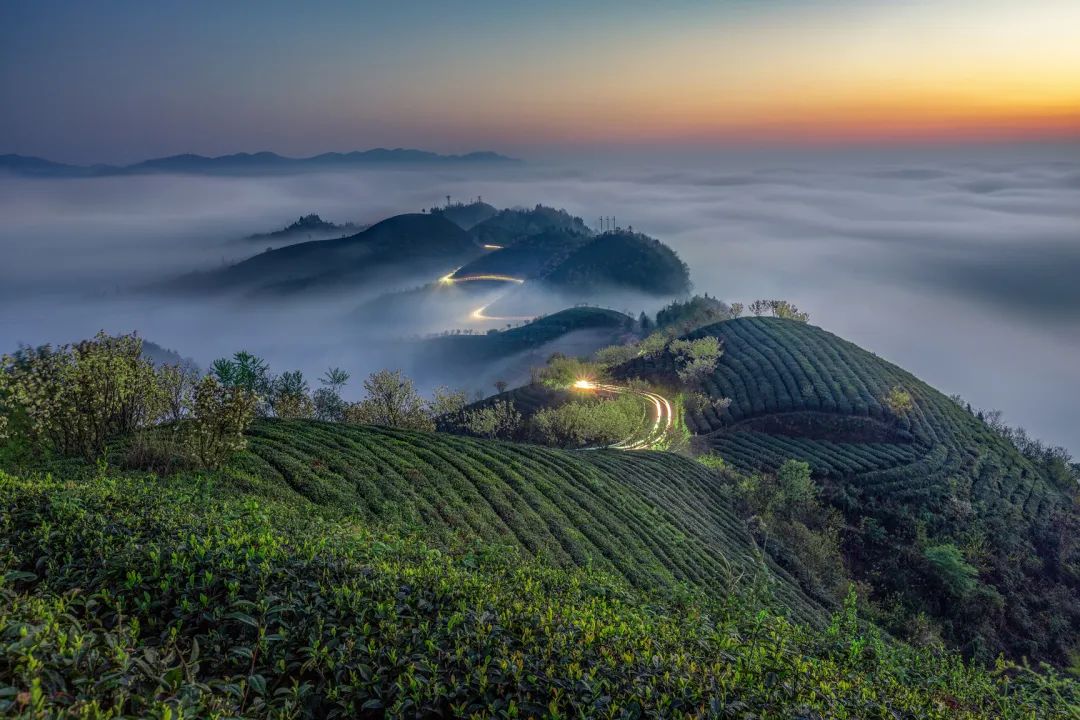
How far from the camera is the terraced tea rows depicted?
25938mm

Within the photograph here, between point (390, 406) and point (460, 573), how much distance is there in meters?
54.5

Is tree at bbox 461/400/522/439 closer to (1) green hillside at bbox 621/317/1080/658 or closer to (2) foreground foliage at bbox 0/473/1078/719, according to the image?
(1) green hillside at bbox 621/317/1080/658

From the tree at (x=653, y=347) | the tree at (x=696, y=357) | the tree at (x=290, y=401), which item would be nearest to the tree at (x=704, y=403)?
the tree at (x=696, y=357)

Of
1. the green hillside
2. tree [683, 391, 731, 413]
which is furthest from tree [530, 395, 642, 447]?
tree [683, 391, 731, 413]

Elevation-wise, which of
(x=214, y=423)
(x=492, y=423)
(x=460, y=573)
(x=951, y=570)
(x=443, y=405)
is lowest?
(x=951, y=570)

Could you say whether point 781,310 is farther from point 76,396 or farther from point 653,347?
point 76,396

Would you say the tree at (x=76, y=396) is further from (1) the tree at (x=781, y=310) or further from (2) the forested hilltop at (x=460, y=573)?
(1) the tree at (x=781, y=310)

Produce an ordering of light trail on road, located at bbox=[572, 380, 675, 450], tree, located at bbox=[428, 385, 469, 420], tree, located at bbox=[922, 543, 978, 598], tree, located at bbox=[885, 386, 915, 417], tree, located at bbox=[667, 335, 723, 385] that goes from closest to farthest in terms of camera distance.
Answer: tree, located at bbox=[922, 543, 978, 598]
light trail on road, located at bbox=[572, 380, 675, 450]
tree, located at bbox=[885, 386, 915, 417]
tree, located at bbox=[428, 385, 469, 420]
tree, located at bbox=[667, 335, 723, 385]

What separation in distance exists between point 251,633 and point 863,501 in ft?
219

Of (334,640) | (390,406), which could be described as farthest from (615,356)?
(334,640)

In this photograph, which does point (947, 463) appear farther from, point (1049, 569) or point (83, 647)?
point (83, 647)

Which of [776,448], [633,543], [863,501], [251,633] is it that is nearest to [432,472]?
[633,543]

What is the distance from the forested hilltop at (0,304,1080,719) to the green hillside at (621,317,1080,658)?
0.38 metres

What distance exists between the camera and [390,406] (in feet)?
220
